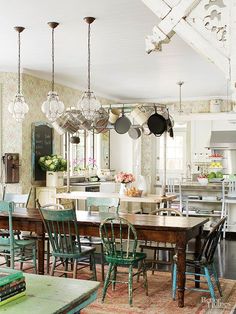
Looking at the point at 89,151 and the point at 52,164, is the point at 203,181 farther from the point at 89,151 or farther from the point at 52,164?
the point at 89,151

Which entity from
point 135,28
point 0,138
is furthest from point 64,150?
point 135,28

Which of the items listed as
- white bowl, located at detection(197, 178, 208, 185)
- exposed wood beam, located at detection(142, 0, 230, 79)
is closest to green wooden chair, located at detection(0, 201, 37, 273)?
exposed wood beam, located at detection(142, 0, 230, 79)

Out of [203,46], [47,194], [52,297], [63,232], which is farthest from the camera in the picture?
[47,194]

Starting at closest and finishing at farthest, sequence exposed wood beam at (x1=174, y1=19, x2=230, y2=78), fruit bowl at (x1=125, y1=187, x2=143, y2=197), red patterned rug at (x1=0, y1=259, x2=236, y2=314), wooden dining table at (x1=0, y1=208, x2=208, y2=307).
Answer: exposed wood beam at (x1=174, y1=19, x2=230, y2=78), red patterned rug at (x1=0, y1=259, x2=236, y2=314), wooden dining table at (x1=0, y1=208, x2=208, y2=307), fruit bowl at (x1=125, y1=187, x2=143, y2=197)

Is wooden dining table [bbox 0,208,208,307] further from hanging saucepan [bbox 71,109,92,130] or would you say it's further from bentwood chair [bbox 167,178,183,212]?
bentwood chair [bbox 167,178,183,212]

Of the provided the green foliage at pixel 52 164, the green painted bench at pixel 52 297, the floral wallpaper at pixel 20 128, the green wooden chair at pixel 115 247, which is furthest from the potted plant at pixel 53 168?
the green painted bench at pixel 52 297

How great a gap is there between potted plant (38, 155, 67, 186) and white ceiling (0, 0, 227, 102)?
150 centimetres

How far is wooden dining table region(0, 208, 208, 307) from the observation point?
165 inches

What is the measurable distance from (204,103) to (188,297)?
6909 millimetres

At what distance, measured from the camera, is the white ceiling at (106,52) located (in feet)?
15.4

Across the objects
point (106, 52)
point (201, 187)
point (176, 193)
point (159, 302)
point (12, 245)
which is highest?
point (106, 52)

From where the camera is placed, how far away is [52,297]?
6.44 feet


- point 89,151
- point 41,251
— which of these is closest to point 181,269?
point 41,251

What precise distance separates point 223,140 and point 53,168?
4206 millimetres
